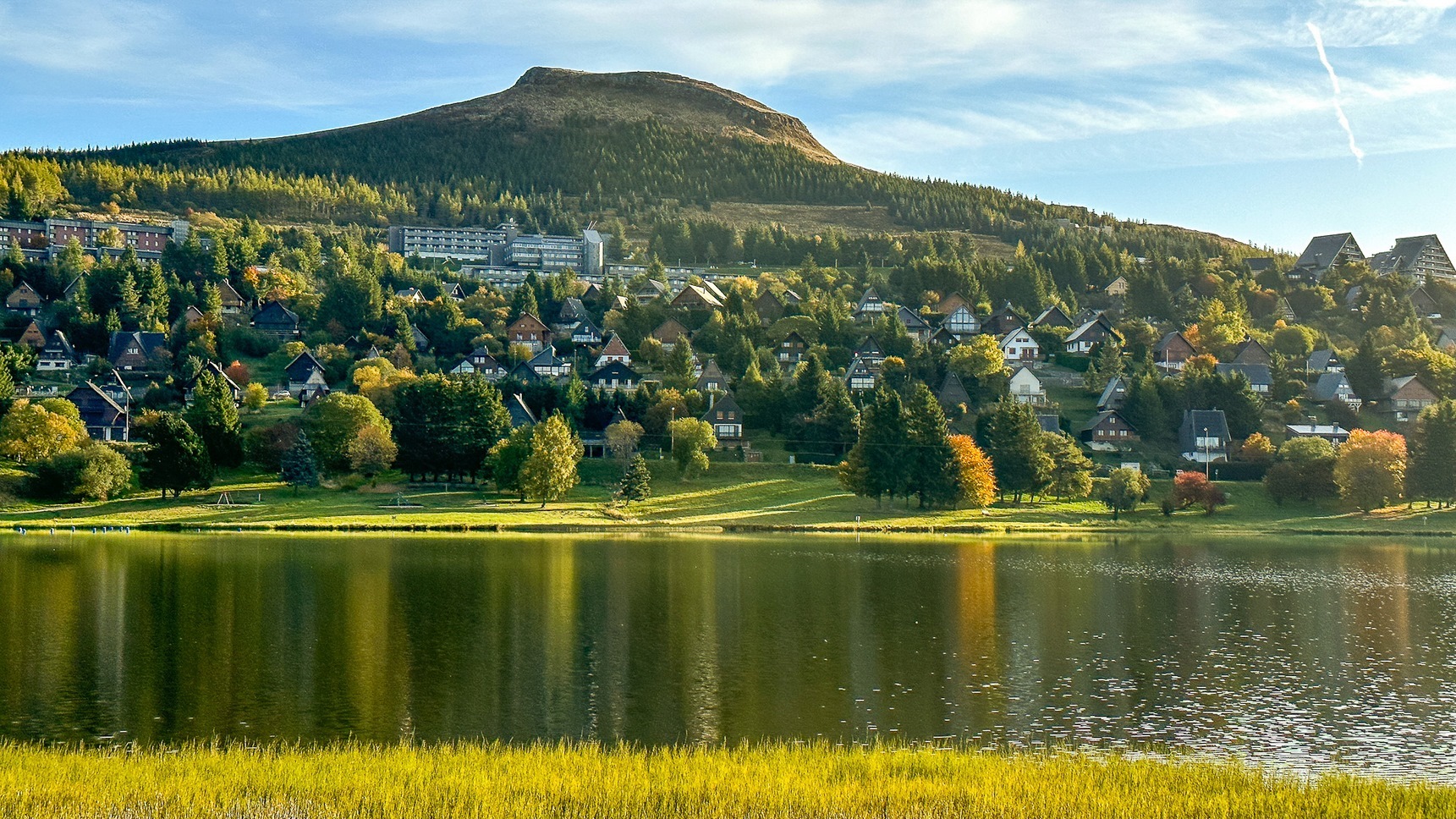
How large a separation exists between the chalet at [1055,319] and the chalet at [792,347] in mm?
28462

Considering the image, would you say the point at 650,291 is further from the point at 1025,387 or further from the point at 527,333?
the point at 1025,387

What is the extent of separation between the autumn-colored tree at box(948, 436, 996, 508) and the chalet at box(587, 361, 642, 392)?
43845mm

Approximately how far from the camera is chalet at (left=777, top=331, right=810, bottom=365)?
14425 centimetres

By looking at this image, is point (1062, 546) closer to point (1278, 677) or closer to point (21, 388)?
point (1278, 677)

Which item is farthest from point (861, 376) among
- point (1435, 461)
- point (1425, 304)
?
point (1425, 304)

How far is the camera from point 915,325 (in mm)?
154125

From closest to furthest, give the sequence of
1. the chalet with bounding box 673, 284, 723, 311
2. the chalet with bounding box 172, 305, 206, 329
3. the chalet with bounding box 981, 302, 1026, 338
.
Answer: the chalet with bounding box 172, 305, 206, 329, the chalet with bounding box 981, 302, 1026, 338, the chalet with bounding box 673, 284, 723, 311

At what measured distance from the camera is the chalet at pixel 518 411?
11381cm

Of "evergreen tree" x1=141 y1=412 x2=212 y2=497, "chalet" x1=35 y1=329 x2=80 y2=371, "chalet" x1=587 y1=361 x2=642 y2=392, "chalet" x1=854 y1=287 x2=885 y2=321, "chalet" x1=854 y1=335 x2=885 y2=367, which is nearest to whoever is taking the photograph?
"evergreen tree" x1=141 y1=412 x2=212 y2=497

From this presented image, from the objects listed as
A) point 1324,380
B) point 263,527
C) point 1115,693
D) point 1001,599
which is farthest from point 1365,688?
point 1324,380

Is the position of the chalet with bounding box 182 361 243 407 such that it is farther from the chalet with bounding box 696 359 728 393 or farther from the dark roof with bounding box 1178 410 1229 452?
the dark roof with bounding box 1178 410 1229 452

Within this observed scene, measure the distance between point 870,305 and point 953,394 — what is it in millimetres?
43101

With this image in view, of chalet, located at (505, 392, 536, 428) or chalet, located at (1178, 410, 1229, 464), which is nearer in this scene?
chalet, located at (1178, 410, 1229, 464)

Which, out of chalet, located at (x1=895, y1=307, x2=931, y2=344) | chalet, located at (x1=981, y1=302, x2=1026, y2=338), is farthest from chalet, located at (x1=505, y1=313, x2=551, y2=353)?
chalet, located at (x1=981, y1=302, x2=1026, y2=338)
